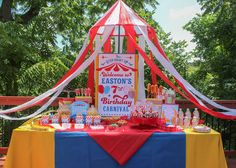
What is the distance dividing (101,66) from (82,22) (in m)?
6.04

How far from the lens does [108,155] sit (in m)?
2.90

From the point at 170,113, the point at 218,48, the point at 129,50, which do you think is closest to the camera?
the point at 170,113

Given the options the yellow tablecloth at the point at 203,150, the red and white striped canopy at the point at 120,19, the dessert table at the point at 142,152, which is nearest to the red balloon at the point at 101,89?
the red and white striped canopy at the point at 120,19

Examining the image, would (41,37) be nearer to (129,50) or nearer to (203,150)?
(129,50)

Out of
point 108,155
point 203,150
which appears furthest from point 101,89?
point 203,150

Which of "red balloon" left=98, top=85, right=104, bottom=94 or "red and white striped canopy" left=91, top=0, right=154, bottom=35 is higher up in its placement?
"red and white striped canopy" left=91, top=0, right=154, bottom=35

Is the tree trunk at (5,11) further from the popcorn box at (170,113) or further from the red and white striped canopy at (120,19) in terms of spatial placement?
the popcorn box at (170,113)

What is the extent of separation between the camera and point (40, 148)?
293 cm

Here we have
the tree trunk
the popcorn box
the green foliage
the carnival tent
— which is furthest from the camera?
the tree trunk

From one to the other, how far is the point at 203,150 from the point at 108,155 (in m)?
0.82

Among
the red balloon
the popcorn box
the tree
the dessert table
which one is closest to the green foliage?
the tree

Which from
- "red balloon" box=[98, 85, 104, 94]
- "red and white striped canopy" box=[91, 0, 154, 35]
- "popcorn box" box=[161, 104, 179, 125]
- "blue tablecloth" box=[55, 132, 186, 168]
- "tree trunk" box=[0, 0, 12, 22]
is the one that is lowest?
"blue tablecloth" box=[55, 132, 186, 168]

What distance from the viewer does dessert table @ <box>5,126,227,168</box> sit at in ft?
9.51

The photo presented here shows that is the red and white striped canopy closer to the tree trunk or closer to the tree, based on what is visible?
the tree
